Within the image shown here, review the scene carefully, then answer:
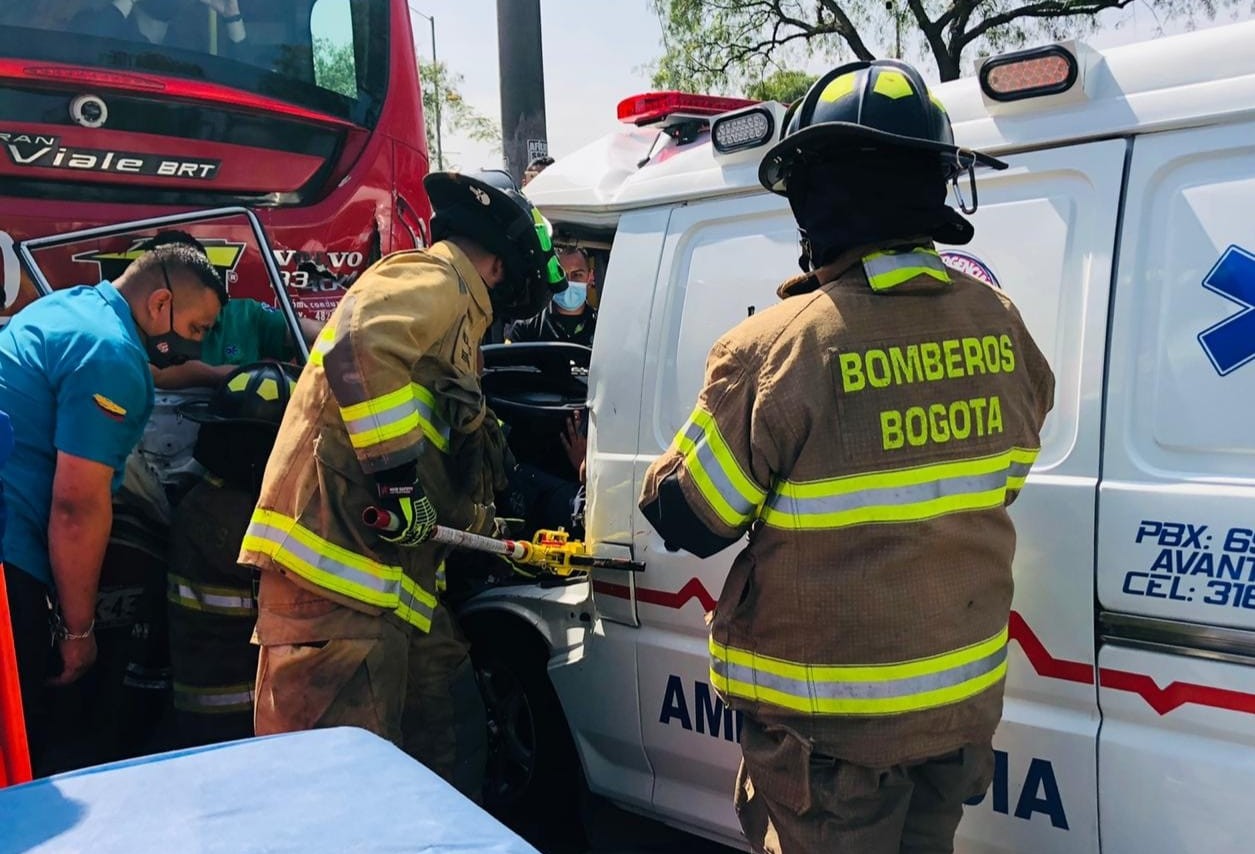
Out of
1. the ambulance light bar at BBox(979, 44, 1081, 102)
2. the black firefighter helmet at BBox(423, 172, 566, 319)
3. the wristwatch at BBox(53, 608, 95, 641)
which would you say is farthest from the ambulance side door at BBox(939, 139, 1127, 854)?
the wristwatch at BBox(53, 608, 95, 641)

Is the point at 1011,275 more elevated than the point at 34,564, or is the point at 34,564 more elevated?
the point at 1011,275

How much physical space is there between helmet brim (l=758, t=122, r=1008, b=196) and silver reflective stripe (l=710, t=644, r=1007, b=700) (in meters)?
0.91

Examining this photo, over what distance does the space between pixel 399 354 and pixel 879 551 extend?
1.34 meters

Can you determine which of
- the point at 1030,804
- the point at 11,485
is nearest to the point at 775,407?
the point at 1030,804

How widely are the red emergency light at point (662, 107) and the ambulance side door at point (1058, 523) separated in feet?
3.37

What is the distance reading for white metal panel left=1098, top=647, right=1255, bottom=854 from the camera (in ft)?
6.21

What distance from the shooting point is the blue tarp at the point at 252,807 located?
51.6 inches

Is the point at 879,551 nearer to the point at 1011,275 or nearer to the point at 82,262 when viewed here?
the point at 1011,275

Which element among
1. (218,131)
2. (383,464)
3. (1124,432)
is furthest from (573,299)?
(1124,432)

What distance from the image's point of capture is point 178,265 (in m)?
3.39

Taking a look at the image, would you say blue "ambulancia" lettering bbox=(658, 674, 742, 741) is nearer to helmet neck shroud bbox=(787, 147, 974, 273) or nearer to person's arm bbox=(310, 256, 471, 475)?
person's arm bbox=(310, 256, 471, 475)

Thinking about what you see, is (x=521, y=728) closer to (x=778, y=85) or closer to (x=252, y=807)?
(x=252, y=807)

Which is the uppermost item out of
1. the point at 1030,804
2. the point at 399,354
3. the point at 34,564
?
the point at 399,354

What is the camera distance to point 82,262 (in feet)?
13.9
